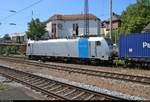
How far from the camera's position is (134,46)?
30.4m

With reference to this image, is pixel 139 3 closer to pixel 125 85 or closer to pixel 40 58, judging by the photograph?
pixel 40 58

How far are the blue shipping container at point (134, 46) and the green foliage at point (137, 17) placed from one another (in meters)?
39.0

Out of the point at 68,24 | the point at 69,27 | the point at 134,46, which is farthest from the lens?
Answer: the point at 69,27

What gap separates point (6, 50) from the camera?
280 ft

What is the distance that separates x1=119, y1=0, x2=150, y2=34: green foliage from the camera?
7069 centimetres

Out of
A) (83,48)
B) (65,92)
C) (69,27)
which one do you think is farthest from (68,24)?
(65,92)

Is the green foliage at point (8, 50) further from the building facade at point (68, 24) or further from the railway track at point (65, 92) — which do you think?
the railway track at point (65, 92)

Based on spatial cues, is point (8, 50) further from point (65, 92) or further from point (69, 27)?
point (65, 92)

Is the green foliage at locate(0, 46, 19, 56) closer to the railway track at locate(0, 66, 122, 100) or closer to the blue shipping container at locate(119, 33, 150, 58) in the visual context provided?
the blue shipping container at locate(119, 33, 150, 58)

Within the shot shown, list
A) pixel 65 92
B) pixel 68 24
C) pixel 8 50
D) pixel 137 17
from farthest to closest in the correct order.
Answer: pixel 68 24 → pixel 8 50 → pixel 137 17 → pixel 65 92

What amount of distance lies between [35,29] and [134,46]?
64103 millimetres

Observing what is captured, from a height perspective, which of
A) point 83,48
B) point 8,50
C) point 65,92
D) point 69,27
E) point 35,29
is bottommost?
point 65,92

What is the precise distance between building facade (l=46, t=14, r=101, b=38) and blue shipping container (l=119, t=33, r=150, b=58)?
2630 inches

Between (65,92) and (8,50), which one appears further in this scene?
(8,50)
